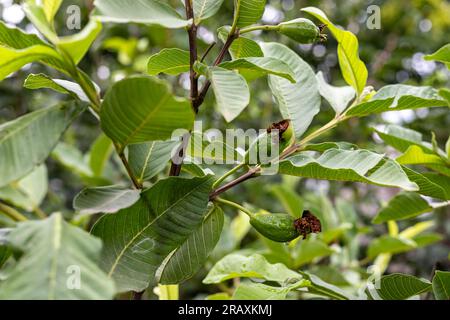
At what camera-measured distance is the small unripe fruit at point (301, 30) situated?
23.8 inches

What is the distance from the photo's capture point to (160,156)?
2.00 ft

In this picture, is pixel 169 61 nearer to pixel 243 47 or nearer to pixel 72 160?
pixel 243 47

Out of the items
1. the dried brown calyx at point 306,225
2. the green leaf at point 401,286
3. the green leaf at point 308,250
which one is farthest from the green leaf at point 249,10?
the green leaf at point 308,250

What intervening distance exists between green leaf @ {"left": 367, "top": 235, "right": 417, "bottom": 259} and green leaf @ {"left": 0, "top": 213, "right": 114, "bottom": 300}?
35.0 inches

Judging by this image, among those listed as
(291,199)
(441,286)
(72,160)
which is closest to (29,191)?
(72,160)

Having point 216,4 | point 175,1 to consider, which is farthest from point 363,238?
point 216,4

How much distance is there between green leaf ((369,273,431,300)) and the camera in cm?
66

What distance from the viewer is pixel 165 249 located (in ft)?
1.80

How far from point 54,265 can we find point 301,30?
36cm

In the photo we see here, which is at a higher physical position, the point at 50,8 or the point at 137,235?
the point at 50,8

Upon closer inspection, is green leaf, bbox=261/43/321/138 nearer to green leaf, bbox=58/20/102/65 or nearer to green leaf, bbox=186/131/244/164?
green leaf, bbox=186/131/244/164

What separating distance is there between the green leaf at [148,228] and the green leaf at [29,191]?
2.34ft

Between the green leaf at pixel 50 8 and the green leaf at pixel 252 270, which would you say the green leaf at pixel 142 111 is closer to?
the green leaf at pixel 50 8

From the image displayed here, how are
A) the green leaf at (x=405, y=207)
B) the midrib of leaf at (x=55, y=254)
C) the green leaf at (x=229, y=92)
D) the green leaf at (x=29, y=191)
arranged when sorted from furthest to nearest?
the green leaf at (x=29, y=191) → the green leaf at (x=405, y=207) → the green leaf at (x=229, y=92) → the midrib of leaf at (x=55, y=254)
